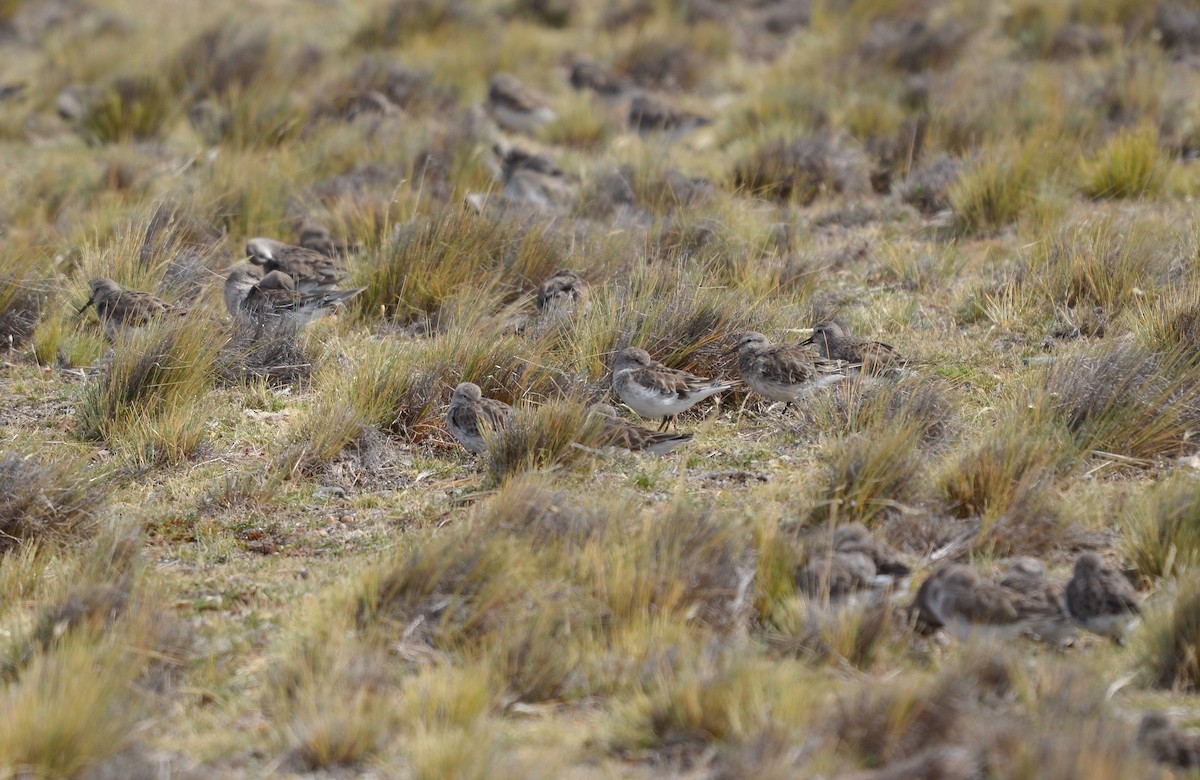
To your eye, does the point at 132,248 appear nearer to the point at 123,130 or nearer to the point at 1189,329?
the point at 123,130

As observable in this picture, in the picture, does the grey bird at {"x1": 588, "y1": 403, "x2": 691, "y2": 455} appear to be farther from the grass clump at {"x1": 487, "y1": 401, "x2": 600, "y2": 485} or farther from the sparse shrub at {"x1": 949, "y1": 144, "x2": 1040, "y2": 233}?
the sparse shrub at {"x1": 949, "y1": 144, "x2": 1040, "y2": 233}

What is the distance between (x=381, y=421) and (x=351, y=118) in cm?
824

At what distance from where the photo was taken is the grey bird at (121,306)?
9547 mm

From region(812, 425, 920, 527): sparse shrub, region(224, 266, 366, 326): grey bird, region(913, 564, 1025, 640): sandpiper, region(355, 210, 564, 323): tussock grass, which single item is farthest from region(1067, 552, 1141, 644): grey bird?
region(224, 266, 366, 326): grey bird

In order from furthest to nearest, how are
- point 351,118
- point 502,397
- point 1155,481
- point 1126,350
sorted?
point 351,118 < point 502,397 < point 1126,350 < point 1155,481

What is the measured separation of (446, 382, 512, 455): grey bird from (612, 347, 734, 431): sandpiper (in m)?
0.74

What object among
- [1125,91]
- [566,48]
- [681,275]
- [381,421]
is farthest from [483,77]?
[381,421]

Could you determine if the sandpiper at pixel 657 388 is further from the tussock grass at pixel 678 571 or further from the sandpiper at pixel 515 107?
the sandpiper at pixel 515 107

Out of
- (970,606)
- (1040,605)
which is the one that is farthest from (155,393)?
(1040,605)

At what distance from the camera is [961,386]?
29.1 ft

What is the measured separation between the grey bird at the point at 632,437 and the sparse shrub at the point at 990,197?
510 centimetres

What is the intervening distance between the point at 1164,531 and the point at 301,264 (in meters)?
6.47

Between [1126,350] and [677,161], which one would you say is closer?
[1126,350]

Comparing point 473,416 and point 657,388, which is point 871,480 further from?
point 473,416
